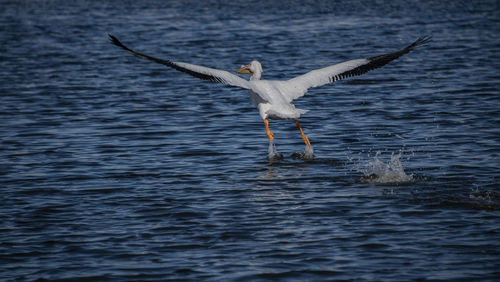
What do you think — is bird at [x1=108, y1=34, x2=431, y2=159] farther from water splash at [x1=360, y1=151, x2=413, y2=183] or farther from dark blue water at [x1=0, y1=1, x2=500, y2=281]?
water splash at [x1=360, y1=151, x2=413, y2=183]

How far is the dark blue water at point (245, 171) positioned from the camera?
7.82 m

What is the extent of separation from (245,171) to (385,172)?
2.05m

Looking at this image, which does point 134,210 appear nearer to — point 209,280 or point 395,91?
point 209,280

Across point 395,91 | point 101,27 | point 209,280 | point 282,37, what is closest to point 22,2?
point 101,27

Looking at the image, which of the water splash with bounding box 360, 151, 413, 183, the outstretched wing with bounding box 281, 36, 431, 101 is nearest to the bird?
the outstretched wing with bounding box 281, 36, 431, 101

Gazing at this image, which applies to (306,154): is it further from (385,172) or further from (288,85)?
(385,172)

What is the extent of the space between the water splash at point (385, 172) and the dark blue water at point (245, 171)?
3 cm

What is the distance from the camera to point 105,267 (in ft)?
25.2

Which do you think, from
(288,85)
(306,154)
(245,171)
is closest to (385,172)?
(306,154)

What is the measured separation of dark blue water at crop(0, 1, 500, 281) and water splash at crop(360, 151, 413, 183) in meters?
0.03

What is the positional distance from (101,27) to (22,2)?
602 inches

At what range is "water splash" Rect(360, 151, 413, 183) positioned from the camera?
1064 centimetres

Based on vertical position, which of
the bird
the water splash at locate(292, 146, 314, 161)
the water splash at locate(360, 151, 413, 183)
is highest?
the bird

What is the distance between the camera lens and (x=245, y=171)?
38.0 ft
